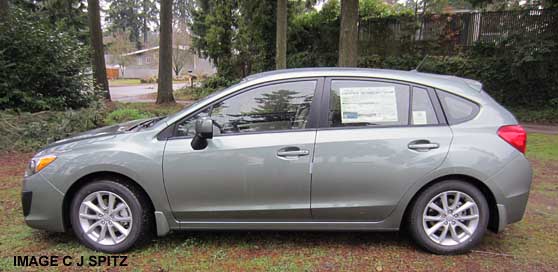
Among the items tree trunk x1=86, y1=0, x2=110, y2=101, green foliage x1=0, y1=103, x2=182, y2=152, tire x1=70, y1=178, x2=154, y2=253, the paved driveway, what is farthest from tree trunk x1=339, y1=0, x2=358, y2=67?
the paved driveway

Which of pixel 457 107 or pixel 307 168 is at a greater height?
pixel 457 107

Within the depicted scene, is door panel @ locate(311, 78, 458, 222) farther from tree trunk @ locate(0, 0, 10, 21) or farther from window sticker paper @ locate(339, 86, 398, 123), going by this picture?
tree trunk @ locate(0, 0, 10, 21)

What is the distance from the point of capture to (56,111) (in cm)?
920

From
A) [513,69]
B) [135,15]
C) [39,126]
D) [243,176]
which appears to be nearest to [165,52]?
[39,126]

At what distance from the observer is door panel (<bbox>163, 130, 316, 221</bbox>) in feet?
11.2

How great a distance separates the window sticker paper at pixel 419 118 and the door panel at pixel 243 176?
90 centimetres

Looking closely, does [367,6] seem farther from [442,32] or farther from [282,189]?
[282,189]

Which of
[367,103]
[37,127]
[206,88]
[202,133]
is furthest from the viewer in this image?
[206,88]

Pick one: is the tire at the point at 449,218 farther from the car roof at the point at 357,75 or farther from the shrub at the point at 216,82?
the shrub at the point at 216,82

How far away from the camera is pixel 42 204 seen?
11.7 ft

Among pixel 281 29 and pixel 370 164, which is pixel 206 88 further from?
pixel 370 164

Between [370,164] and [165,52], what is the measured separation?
13.0m

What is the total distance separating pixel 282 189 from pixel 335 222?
0.55m

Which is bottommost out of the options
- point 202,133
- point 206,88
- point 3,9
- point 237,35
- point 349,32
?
point 202,133
